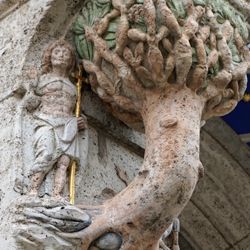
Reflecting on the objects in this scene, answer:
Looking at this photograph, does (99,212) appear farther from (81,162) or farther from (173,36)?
(173,36)

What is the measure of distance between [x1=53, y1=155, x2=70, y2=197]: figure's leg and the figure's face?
1.12ft

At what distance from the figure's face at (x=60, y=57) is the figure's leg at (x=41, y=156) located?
0.83ft

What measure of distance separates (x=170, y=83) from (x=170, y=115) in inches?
4.3

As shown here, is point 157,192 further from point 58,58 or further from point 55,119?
point 58,58

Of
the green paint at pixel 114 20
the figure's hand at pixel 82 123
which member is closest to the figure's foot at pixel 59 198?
the figure's hand at pixel 82 123

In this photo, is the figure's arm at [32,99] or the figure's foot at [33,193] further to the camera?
the figure's arm at [32,99]

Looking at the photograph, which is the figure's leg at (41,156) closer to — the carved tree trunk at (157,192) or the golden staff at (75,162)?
the golden staff at (75,162)

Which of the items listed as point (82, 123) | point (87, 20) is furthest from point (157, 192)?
point (87, 20)

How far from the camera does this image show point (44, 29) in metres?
3.00

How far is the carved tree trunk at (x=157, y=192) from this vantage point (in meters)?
2.60

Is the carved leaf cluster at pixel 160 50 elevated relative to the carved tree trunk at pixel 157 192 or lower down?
elevated

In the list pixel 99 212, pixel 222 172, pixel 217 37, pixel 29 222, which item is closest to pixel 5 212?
pixel 29 222

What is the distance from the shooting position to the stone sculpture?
8.55 feet

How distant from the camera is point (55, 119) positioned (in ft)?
9.28
